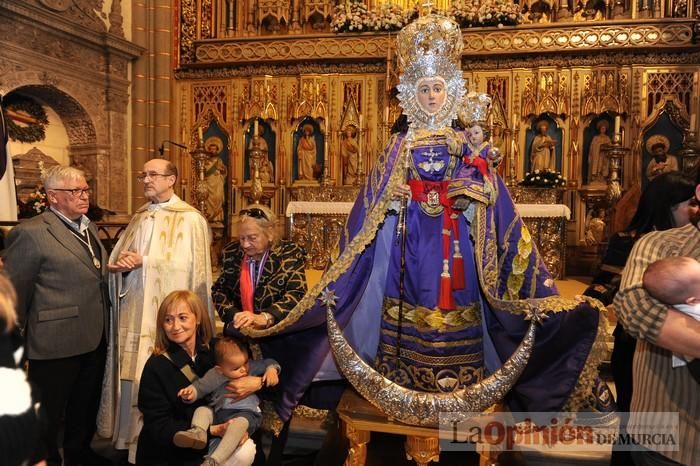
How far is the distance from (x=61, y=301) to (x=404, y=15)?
8659 mm

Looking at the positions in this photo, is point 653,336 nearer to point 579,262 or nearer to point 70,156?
point 579,262

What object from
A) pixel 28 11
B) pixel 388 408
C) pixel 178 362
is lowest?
pixel 388 408

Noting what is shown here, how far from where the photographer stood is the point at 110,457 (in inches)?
151

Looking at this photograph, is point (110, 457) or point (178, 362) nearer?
point (178, 362)

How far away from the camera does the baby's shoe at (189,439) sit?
8.80 ft

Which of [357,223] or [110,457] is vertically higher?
[357,223]

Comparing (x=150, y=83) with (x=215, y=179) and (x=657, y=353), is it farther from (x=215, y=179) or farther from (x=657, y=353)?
(x=657, y=353)

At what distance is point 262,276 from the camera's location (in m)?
3.33

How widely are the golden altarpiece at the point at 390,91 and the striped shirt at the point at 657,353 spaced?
665cm

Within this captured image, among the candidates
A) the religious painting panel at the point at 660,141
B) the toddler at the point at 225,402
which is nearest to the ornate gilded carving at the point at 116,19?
the toddler at the point at 225,402

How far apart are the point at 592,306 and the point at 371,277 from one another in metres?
1.33

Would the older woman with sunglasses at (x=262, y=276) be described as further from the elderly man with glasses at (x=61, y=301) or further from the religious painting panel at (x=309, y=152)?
the religious painting panel at (x=309, y=152)

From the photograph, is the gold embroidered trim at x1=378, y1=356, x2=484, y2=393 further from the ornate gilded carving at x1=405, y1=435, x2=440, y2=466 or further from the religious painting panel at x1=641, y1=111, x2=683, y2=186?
the religious painting panel at x1=641, y1=111, x2=683, y2=186

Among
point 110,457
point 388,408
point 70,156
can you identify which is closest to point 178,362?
point 388,408
